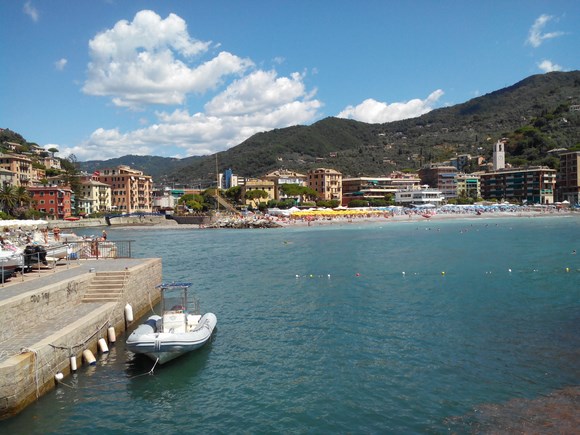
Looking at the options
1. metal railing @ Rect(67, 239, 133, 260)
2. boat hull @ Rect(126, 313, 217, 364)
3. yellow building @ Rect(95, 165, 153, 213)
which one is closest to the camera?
boat hull @ Rect(126, 313, 217, 364)

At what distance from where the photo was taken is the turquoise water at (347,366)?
1141 centimetres

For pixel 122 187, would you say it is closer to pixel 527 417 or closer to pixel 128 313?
pixel 128 313

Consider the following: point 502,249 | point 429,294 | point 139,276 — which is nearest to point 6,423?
point 139,276

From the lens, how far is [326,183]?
145000 millimetres

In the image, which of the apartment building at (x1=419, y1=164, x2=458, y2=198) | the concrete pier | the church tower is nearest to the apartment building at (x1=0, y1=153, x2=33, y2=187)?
the concrete pier

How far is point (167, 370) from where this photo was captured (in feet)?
48.0

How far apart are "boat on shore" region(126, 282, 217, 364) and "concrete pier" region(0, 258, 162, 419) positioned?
1.68 metres

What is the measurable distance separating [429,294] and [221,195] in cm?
12344

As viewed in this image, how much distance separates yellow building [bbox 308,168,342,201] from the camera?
14488 centimetres

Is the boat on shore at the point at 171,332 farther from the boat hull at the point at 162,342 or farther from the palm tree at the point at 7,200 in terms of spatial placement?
the palm tree at the point at 7,200

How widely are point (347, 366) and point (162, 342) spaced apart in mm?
5678

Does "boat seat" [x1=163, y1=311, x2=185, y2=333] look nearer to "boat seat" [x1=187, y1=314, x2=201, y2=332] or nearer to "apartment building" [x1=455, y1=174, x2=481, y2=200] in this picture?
"boat seat" [x1=187, y1=314, x2=201, y2=332]

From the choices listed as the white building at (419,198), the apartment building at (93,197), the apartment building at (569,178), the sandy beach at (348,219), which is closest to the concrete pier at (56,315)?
the sandy beach at (348,219)

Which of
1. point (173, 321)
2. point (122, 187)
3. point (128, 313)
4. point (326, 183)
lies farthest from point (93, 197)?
point (173, 321)
